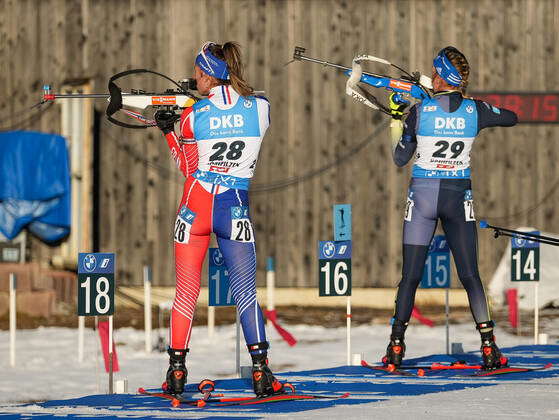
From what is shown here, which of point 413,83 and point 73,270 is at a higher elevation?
point 413,83

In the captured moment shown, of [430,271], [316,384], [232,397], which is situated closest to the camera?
[232,397]

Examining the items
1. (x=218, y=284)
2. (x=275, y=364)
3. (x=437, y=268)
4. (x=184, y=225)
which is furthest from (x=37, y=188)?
(x=184, y=225)

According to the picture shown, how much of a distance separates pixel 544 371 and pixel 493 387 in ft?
3.29

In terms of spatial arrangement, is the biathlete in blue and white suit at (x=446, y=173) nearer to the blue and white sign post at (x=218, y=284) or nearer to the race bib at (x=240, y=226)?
the blue and white sign post at (x=218, y=284)

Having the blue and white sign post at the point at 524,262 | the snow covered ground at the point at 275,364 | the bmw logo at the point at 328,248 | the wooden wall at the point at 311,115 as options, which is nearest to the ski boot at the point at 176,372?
the snow covered ground at the point at 275,364

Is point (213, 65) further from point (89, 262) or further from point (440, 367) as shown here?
point (440, 367)

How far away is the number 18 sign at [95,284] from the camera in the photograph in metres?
9.07

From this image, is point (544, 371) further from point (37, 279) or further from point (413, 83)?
point (37, 279)

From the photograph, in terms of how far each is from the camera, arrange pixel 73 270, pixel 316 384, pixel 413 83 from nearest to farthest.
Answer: pixel 316 384 → pixel 413 83 → pixel 73 270

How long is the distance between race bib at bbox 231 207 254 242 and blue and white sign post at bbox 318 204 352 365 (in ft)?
7.20

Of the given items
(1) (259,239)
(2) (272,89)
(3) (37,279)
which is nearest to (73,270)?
(3) (37,279)

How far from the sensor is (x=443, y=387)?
838cm

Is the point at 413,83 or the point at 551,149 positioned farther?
the point at 551,149

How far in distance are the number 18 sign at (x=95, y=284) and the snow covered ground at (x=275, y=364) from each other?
721mm
